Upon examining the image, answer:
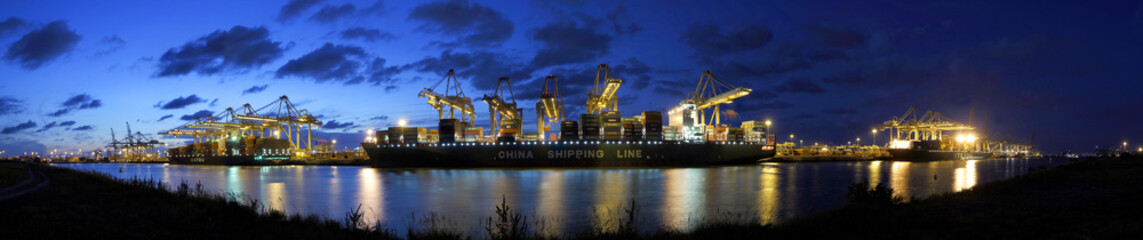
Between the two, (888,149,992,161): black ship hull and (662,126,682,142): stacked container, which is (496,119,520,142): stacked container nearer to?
(662,126,682,142): stacked container

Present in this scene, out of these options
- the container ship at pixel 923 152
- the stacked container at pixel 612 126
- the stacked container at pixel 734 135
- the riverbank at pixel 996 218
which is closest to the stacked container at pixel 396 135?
the stacked container at pixel 612 126

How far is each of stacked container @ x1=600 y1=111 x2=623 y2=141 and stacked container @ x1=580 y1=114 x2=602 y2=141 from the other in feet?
3.18

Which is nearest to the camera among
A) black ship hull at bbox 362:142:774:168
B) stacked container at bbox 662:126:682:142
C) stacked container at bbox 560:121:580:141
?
black ship hull at bbox 362:142:774:168

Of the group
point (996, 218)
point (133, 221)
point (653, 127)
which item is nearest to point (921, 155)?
point (653, 127)

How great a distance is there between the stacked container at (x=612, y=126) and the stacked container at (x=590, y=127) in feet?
3.18

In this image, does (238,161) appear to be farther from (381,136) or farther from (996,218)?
(996,218)

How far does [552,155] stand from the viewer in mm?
59188

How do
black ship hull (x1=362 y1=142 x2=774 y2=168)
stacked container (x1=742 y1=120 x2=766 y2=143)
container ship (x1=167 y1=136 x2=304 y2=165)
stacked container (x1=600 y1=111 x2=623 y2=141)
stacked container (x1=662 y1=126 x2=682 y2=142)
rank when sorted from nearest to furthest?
black ship hull (x1=362 y1=142 x2=774 y2=168) < stacked container (x1=600 y1=111 x2=623 y2=141) < stacked container (x1=662 y1=126 x2=682 y2=142) < stacked container (x1=742 y1=120 x2=766 y2=143) < container ship (x1=167 y1=136 x2=304 y2=165)

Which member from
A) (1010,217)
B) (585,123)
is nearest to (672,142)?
(585,123)

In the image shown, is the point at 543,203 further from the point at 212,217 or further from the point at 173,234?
the point at 173,234

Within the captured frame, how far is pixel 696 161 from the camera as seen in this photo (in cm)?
6156

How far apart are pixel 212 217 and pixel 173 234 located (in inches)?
80.5

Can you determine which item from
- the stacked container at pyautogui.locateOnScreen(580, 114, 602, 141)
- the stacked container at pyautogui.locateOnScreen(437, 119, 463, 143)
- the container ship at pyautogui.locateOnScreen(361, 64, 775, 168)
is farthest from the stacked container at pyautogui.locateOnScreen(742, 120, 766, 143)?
the stacked container at pyautogui.locateOnScreen(437, 119, 463, 143)

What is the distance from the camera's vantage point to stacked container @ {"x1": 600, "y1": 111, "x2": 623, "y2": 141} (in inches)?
2353
